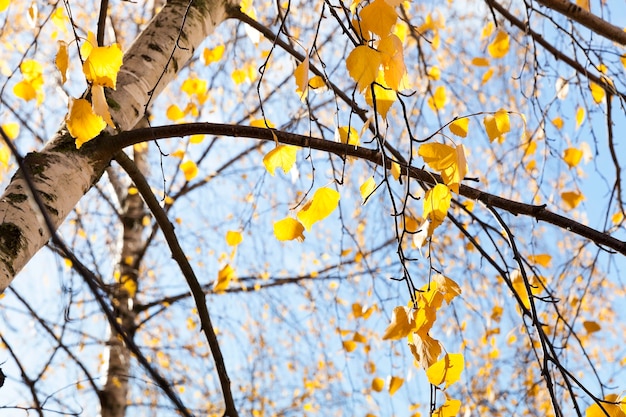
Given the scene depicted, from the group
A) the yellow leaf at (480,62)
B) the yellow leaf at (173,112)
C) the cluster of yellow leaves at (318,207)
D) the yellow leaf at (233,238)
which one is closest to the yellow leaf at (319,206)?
the cluster of yellow leaves at (318,207)

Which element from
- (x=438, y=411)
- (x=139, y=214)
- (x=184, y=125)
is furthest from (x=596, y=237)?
(x=139, y=214)

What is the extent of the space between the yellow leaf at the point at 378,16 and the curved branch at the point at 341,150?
170mm

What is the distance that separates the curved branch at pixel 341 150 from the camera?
864 millimetres

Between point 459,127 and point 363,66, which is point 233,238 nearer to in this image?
point 459,127

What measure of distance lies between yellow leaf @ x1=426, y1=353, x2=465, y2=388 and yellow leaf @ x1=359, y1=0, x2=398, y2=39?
1.44ft

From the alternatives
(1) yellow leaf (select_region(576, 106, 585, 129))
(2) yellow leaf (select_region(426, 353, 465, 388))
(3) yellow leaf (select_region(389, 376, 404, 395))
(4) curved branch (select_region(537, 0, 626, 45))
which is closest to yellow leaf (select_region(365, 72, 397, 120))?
(2) yellow leaf (select_region(426, 353, 465, 388))

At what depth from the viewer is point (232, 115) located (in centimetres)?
329

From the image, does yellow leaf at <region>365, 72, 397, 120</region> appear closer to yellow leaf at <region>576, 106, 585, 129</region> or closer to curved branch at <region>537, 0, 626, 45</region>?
curved branch at <region>537, 0, 626, 45</region>

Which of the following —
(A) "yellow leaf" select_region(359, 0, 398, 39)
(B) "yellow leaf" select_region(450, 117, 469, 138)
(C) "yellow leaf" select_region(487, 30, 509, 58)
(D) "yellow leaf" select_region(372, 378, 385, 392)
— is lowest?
(A) "yellow leaf" select_region(359, 0, 398, 39)

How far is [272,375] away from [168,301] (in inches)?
39.6

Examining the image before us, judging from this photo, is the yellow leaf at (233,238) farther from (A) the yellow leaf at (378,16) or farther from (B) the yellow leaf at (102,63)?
(A) the yellow leaf at (378,16)

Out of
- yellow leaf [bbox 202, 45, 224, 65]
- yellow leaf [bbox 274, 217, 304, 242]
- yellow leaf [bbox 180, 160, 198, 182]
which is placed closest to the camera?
yellow leaf [bbox 274, 217, 304, 242]

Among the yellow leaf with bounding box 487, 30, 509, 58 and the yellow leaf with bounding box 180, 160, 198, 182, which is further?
the yellow leaf with bounding box 180, 160, 198, 182

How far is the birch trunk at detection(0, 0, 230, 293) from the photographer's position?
0.86 meters
